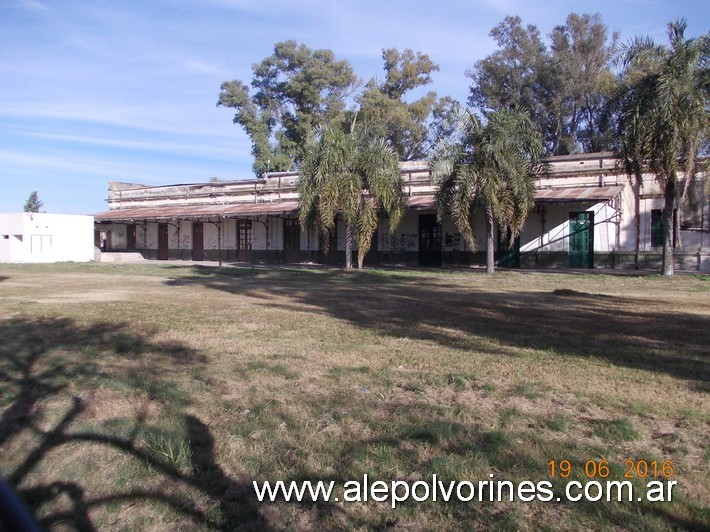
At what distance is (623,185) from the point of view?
78.8ft

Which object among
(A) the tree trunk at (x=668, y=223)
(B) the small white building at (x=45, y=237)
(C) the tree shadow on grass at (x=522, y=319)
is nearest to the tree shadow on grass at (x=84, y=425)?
(C) the tree shadow on grass at (x=522, y=319)

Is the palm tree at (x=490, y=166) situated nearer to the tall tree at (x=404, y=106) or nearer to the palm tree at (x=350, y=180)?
the palm tree at (x=350, y=180)

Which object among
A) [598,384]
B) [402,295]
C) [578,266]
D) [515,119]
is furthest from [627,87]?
[598,384]

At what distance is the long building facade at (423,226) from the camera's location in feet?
76.7

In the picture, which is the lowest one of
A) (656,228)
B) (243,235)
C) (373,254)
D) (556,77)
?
(373,254)

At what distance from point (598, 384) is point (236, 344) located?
14.2ft

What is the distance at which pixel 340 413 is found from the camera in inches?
183

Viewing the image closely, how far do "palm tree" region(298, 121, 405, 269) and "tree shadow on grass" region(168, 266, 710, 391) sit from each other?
15.9 ft

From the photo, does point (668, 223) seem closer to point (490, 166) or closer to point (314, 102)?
point (490, 166)

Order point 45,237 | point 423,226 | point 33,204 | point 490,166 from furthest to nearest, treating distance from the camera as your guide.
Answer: point 33,204 < point 45,237 < point 423,226 < point 490,166

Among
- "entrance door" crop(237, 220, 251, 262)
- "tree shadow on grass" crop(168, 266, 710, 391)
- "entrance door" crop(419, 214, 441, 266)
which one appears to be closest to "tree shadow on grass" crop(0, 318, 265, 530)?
"tree shadow on grass" crop(168, 266, 710, 391)

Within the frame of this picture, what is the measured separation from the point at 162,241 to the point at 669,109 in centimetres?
3084

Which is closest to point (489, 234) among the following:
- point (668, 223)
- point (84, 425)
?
point (668, 223)

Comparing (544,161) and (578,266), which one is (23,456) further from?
(578,266)
